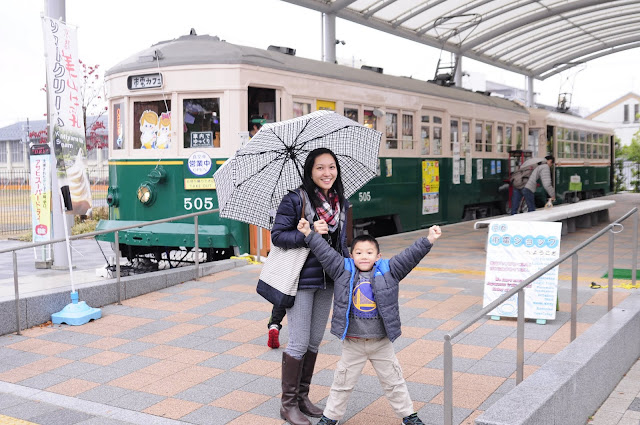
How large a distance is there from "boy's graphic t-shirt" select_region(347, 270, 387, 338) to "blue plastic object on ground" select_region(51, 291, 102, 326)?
3808mm

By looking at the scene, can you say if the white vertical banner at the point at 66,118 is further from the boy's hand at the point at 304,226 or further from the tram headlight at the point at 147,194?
the boy's hand at the point at 304,226

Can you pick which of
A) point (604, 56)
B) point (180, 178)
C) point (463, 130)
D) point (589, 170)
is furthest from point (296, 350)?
point (604, 56)

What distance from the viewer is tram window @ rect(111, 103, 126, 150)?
31.6ft

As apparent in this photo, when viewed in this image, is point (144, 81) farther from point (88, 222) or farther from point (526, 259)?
point (88, 222)

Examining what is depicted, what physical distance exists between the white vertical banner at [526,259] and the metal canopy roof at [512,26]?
8.77m

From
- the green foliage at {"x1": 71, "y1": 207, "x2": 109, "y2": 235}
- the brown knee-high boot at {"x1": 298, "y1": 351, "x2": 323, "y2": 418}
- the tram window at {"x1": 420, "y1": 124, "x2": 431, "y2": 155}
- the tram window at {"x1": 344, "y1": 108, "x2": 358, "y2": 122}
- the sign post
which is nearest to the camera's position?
the brown knee-high boot at {"x1": 298, "y1": 351, "x2": 323, "y2": 418}

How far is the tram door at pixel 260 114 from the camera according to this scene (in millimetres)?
9406

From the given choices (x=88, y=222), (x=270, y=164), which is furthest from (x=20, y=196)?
(x=270, y=164)

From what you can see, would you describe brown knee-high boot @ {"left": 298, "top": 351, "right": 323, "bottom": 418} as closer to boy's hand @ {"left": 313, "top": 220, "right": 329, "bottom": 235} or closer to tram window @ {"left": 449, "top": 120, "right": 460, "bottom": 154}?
boy's hand @ {"left": 313, "top": 220, "right": 329, "bottom": 235}

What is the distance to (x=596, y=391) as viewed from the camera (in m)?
4.52

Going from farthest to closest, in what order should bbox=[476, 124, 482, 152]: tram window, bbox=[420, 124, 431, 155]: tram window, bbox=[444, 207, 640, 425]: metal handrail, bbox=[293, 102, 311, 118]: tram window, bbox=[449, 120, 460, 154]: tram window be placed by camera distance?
bbox=[476, 124, 482, 152]: tram window, bbox=[449, 120, 460, 154]: tram window, bbox=[420, 124, 431, 155]: tram window, bbox=[293, 102, 311, 118]: tram window, bbox=[444, 207, 640, 425]: metal handrail

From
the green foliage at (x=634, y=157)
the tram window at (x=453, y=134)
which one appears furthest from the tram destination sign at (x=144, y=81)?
the green foliage at (x=634, y=157)

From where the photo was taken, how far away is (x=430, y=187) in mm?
13531

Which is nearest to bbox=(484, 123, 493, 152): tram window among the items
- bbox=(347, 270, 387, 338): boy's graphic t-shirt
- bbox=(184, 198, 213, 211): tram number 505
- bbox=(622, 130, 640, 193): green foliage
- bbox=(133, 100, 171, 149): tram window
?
bbox=(184, 198, 213, 211): tram number 505
